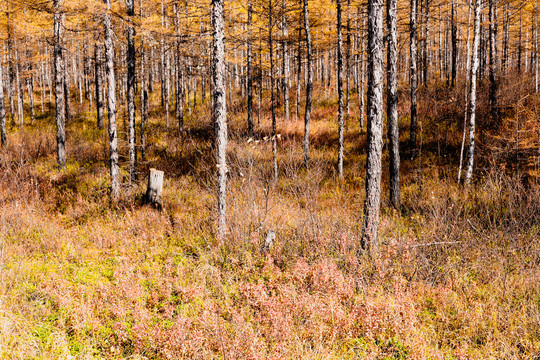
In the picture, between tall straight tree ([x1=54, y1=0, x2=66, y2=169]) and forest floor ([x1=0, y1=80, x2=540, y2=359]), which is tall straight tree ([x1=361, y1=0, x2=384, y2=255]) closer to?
forest floor ([x1=0, y1=80, x2=540, y2=359])

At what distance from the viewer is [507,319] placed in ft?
13.8

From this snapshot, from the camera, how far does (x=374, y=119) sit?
5.31 meters

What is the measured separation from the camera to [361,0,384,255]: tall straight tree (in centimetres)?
527

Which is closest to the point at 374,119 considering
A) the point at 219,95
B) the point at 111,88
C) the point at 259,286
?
the point at 219,95

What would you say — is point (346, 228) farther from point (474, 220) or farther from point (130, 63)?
point (130, 63)

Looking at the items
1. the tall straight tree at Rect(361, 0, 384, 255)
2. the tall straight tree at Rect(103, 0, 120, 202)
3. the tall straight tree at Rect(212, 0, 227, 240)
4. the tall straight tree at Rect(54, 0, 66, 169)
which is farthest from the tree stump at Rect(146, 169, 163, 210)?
the tall straight tree at Rect(54, 0, 66, 169)

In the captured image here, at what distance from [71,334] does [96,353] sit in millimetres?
606

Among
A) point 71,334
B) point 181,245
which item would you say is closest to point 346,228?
point 181,245

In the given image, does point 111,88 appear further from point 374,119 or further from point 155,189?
point 374,119

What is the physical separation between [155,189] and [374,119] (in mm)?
6519

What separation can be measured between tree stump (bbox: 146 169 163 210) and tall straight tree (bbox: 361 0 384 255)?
606cm

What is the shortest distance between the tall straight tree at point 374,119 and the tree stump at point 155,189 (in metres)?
6.06

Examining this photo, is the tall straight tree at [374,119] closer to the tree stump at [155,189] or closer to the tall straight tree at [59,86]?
the tree stump at [155,189]

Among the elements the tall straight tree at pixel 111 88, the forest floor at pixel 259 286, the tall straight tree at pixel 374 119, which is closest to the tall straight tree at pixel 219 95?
the forest floor at pixel 259 286
